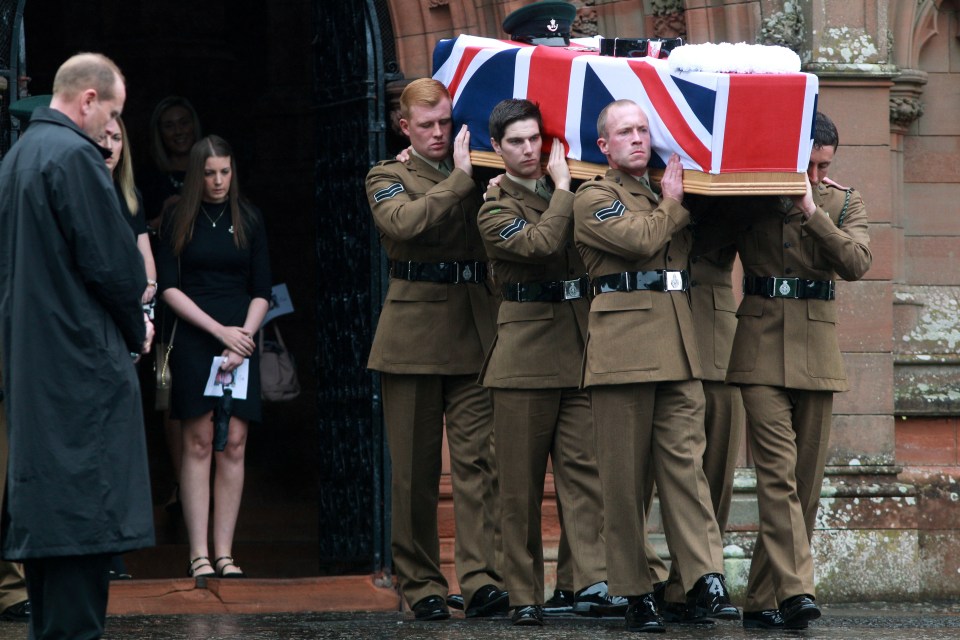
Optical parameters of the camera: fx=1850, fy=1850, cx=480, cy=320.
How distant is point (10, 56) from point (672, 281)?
339 centimetres

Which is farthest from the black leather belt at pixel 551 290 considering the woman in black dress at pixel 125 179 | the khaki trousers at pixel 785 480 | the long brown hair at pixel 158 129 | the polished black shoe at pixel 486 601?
the long brown hair at pixel 158 129

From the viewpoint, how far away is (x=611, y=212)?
655 cm

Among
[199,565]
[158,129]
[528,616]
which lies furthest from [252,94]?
[528,616]

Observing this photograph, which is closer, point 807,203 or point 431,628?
point 807,203

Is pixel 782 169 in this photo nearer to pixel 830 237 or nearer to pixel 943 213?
pixel 830 237

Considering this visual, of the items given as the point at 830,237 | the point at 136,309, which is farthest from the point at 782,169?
the point at 136,309

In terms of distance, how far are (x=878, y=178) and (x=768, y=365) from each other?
2488mm

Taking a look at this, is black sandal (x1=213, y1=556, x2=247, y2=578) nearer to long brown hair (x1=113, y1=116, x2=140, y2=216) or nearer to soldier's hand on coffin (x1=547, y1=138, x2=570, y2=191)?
long brown hair (x1=113, y1=116, x2=140, y2=216)

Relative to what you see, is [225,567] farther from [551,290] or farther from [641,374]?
[641,374]

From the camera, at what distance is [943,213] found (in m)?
9.63

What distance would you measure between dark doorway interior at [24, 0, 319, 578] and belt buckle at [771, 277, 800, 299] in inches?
201

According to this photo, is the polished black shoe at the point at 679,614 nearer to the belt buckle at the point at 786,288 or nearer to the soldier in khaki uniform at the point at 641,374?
the soldier in khaki uniform at the point at 641,374

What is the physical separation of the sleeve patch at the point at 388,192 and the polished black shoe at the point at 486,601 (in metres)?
1.56

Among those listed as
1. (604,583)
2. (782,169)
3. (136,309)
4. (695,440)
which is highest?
(782,169)
